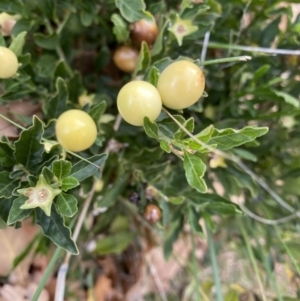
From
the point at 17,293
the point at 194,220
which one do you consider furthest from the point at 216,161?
the point at 17,293

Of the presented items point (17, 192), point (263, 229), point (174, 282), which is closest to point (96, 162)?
point (17, 192)

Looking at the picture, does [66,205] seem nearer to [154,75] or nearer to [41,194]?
[41,194]

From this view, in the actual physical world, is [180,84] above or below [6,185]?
above

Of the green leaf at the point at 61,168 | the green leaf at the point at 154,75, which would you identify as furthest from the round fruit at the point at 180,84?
the green leaf at the point at 61,168

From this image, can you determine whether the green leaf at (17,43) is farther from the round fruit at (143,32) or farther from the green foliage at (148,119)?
the round fruit at (143,32)

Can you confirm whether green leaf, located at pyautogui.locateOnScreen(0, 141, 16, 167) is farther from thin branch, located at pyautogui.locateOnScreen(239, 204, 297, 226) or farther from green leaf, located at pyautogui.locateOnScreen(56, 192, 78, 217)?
thin branch, located at pyautogui.locateOnScreen(239, 204, 297, 226)
